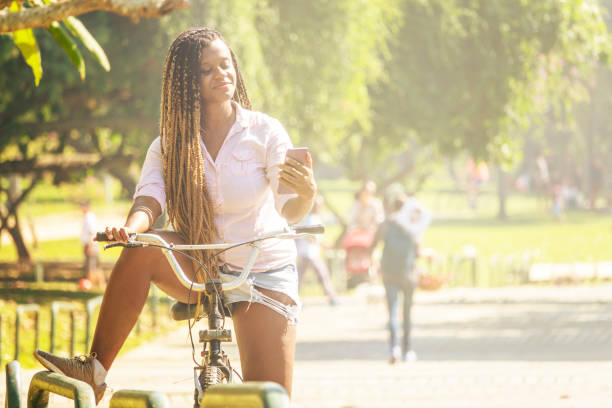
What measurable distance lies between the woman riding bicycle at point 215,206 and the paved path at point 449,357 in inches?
17.1

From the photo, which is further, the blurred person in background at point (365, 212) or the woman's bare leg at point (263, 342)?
the blurred person in background at point (365, 212)

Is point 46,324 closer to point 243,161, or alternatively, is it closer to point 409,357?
point 409,357

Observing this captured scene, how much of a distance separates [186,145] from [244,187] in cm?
27

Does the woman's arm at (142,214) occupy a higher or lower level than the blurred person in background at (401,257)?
higher

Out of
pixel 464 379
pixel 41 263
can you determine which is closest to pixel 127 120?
pixel 41 263

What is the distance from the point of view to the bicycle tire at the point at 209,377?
4.06m

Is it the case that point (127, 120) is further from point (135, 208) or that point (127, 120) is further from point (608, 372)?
point (135, 208)

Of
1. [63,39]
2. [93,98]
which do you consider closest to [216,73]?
[63,39]

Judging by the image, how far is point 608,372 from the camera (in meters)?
9.99

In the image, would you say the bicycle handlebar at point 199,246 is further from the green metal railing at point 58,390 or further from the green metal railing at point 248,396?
the green metal railing at point 248,396

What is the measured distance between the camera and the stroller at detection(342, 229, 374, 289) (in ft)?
66.4

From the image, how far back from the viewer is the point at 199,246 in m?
3.95

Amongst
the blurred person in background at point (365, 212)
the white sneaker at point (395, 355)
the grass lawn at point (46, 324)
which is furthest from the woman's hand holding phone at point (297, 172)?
the blurred person in background at point (365, 212)

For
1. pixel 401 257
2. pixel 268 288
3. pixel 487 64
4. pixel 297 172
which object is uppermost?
pixel 487 64
